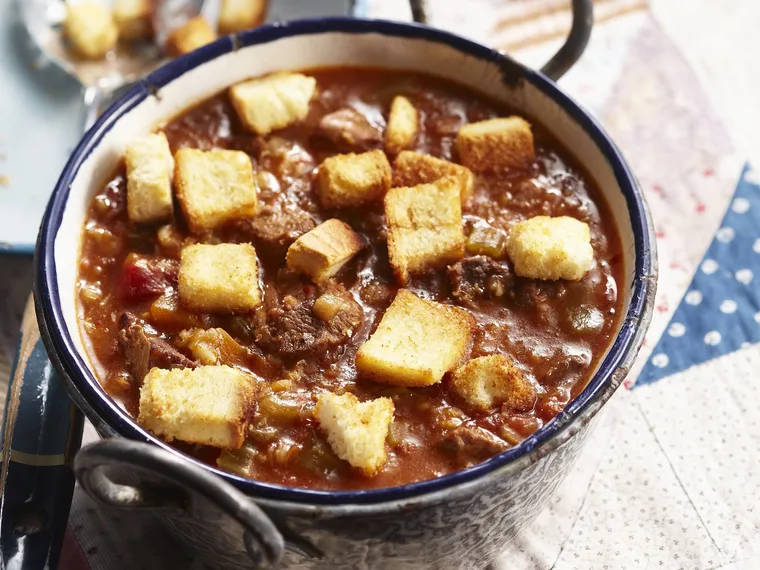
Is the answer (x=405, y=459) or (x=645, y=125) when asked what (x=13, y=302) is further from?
(x=645, y=125)

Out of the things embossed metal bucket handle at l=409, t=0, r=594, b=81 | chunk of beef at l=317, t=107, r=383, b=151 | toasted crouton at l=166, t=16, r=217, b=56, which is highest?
embossed metal bucket handle at l=409, t=0, r=594, b=81

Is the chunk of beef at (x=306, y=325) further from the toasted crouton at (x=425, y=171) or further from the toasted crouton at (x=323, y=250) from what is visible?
the toasted crouton at (x=425, y=171)

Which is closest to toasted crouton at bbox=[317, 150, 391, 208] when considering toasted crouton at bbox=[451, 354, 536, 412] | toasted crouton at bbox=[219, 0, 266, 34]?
toasted crouton at bbox=[451, 354, 536, 412]

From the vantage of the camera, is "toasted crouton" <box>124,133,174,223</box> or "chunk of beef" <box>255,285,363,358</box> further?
"toasted crouton" <box>124,133,174,223</box>

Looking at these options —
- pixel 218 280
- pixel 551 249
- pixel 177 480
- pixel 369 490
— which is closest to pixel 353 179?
pixel 218 280

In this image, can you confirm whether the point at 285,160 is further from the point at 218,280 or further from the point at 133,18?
the point at 133,18

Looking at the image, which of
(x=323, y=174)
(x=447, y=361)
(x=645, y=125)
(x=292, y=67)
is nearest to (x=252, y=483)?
(x=447, y=361)

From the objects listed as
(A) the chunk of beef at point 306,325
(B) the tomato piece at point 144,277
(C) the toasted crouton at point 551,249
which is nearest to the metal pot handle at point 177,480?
(A) the chunk of beef at point 306,325

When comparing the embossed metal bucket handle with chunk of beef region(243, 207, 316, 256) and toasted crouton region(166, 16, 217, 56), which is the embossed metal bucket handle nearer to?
chunk of beef region(243, 207, 316, 256)
